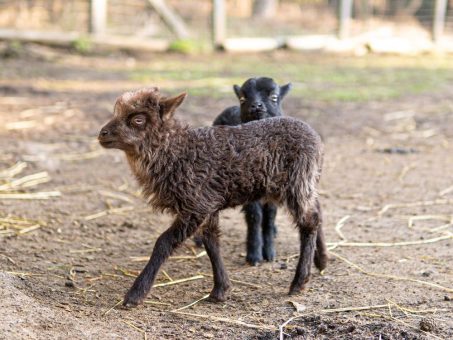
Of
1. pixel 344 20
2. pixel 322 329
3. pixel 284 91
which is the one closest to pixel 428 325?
pixel 322 329

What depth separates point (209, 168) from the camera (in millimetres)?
5539

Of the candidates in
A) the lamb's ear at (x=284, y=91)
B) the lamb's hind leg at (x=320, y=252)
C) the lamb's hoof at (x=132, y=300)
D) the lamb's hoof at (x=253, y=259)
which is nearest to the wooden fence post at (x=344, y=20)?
the lamb's ear at (x=284, y=91)

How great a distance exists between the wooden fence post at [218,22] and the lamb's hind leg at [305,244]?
610 inches

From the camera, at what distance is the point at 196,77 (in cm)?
1662

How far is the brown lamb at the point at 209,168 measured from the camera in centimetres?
544

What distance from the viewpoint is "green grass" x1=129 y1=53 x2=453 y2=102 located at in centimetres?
1519

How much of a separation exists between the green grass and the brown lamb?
28.6ft

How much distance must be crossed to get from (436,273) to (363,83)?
1108cm

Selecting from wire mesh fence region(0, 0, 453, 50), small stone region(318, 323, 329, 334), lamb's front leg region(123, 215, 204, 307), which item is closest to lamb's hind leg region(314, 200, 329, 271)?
lamb's front leg region(123, 215, 204, 307)

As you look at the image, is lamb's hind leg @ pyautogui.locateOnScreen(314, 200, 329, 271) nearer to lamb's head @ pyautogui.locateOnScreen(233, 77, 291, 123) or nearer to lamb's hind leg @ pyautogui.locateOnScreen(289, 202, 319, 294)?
lamb's hind leg @ pyautogui.locateOnScreen(289, 202, 319, 294)

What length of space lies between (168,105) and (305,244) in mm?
1486

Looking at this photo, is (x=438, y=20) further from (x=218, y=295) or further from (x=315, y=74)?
(x=218, y=295)

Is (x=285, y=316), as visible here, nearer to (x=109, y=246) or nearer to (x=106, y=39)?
(x=109, y=246)

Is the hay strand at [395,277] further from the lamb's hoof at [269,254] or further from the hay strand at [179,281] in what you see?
the hay strand at [179,281]
